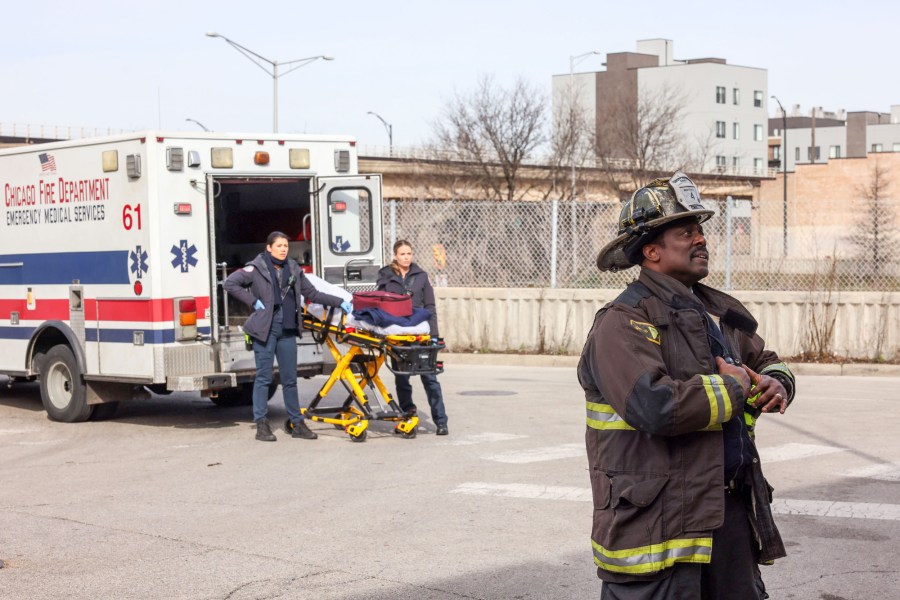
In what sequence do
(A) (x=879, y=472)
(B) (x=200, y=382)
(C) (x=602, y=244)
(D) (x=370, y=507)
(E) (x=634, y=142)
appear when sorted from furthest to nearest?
(E) (x=634, y=142), (C) (x=602, y=244), (B) (x=200, y=382), (A) (x=879, y=472), (D) (x=370, y=507)

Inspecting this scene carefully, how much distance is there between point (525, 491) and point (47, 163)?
22.4 feet

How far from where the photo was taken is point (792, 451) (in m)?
9.94

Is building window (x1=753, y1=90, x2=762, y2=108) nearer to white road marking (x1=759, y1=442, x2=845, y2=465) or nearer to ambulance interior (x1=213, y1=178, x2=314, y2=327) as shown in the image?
ambulance interior (x1=213, y1=178, x2=314, y2=327)

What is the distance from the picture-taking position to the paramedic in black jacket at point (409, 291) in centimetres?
1111

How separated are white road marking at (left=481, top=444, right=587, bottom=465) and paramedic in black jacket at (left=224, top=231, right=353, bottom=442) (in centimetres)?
200

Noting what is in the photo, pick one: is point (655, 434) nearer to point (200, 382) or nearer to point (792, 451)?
point (792, 451)

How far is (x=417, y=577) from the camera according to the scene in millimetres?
6309

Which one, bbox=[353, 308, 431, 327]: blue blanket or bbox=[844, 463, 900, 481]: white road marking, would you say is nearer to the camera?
bbox=[844, 463, 900, 481]: white road marking

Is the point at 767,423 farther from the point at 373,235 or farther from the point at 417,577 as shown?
the point at 417,577

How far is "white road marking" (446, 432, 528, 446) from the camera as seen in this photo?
35.3 ft

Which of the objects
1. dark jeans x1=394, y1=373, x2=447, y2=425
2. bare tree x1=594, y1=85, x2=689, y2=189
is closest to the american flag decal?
dark jeans x1=394, y1=373, x2=447, y2=425

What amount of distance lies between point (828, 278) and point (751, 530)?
14216 millimetres

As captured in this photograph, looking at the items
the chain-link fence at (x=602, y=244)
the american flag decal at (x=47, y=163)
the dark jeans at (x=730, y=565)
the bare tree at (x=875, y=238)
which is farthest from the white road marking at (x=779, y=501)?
the bare tree at (x=875, y=238)

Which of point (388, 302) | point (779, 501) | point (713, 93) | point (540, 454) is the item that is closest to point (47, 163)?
point (388, 302)
